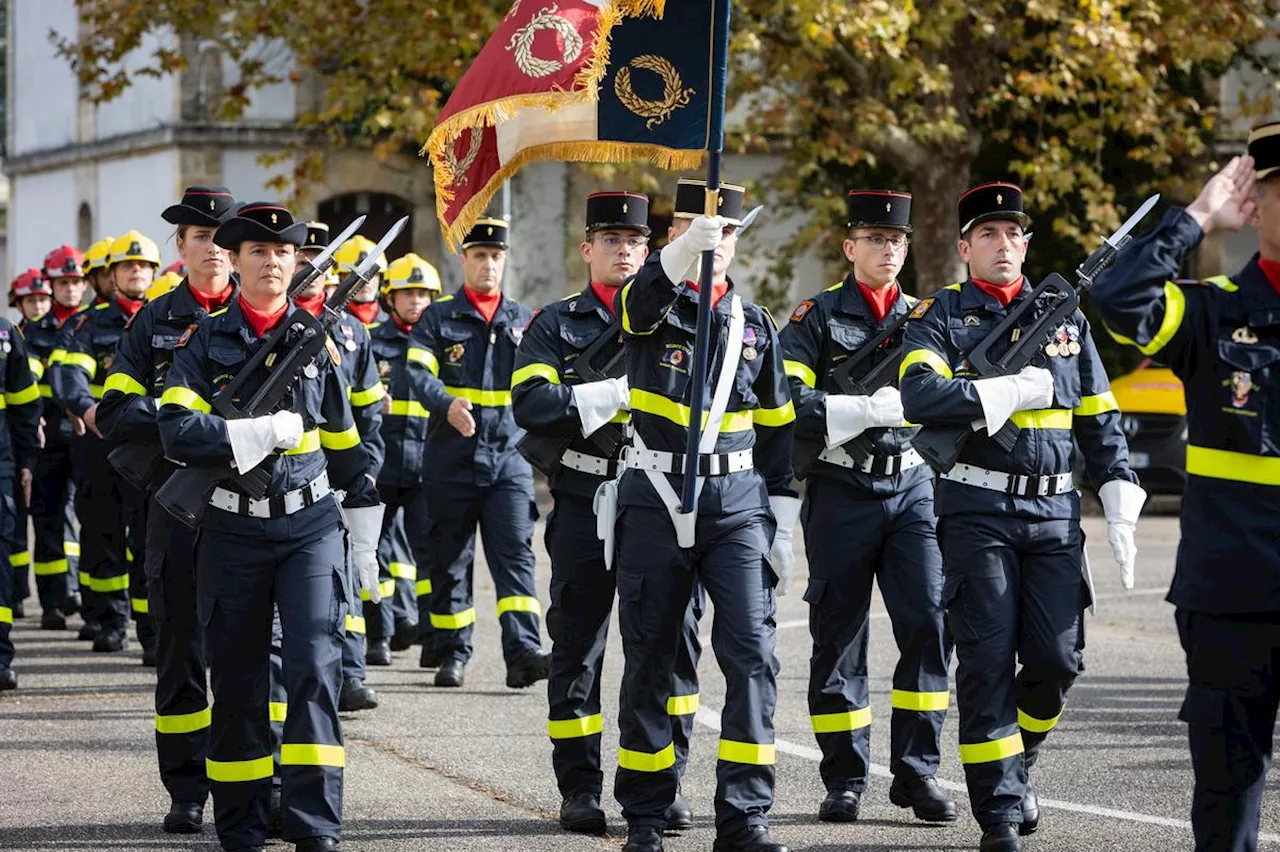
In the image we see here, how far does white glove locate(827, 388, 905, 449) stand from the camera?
25.5 feet

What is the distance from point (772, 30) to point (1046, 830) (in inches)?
534

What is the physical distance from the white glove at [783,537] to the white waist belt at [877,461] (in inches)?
16.8

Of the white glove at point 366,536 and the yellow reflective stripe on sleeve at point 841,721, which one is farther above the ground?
the white glove at point 366,536

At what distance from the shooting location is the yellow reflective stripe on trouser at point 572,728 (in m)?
7.65

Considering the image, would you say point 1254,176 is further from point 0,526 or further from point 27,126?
point 27,126

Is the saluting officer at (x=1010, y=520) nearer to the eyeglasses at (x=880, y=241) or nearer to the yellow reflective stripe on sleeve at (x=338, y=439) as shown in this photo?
the eyeglasses at (x=880, y=241)

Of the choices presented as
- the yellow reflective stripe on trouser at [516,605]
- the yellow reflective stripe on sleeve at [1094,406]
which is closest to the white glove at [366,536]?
the yellow reflective stripe on sleeve at [1094,406]

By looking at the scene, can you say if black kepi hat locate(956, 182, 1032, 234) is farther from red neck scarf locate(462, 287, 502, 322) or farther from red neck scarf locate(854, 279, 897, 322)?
red neck scarf locate(462, 287, 502, 322)

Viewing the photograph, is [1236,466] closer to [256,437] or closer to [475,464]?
[256,437]

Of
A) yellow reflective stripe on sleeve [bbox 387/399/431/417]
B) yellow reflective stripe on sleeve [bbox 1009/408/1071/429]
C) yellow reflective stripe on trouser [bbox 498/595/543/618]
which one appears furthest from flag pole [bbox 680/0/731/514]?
yellow reflective stripe on sleeve [bbox 387/399/431/417]

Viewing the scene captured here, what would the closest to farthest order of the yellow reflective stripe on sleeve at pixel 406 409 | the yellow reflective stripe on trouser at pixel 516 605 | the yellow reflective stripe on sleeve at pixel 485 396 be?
the yellow reflective stripe on trouser at pixel 516 605, the yellow reflective stripe on sleeve at pixel 485 396, the yellow reflective stripe on sleeve at pixel 406 409

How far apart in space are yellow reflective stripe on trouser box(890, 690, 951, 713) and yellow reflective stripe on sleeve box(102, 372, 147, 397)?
9.66 ft

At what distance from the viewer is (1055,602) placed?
7043 mm

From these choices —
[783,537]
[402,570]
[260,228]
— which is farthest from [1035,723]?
[402,570]
